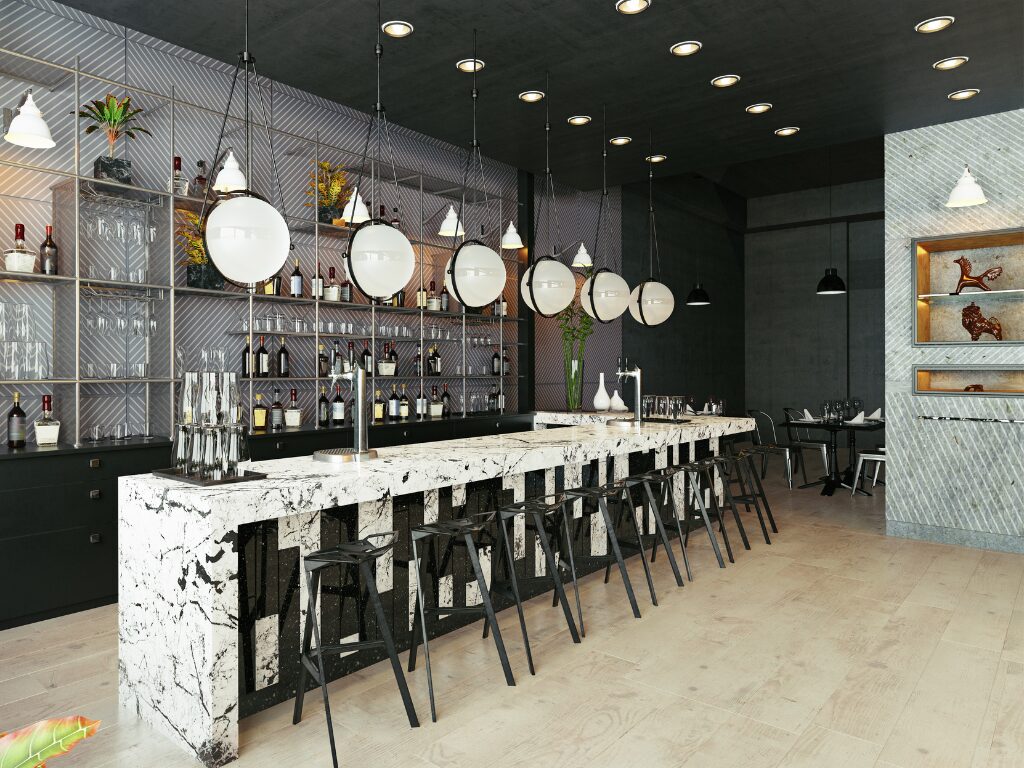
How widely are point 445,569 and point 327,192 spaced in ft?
11.5

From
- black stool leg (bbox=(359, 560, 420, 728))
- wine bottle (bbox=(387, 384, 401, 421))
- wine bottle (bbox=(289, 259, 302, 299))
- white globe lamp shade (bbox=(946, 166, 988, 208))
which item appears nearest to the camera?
black stool leg (bbox=(359, 560, 420, 728))

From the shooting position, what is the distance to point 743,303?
1234 centimetres

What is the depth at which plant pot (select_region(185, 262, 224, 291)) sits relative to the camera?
4734mm

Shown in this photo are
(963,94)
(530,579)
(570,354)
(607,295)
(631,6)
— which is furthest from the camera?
(570,354)

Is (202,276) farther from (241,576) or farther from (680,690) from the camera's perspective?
(680,690)

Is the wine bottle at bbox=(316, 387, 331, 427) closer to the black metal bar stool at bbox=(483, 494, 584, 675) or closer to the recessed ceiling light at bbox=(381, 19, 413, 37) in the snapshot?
the black metal bar stool at bbox=(483, 494, 584, 675)

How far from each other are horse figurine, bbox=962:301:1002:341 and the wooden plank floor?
2191mm

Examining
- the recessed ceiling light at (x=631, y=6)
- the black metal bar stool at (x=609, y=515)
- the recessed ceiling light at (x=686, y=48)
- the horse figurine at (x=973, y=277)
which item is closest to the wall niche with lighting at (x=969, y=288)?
the horse figurine at (x=973, y=277)

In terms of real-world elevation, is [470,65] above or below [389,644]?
above

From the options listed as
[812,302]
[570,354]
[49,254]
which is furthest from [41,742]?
[812,302]

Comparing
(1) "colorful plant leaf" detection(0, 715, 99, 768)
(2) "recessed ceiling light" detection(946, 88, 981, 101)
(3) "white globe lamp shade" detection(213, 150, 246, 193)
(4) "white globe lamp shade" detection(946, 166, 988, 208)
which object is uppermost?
(2) "recessed ceiling light" detection(946, 88, 981, 101)

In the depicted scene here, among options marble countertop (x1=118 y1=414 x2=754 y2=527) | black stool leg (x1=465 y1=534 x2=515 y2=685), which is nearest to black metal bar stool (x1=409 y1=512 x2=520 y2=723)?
black stool leg (x1=465 y1=534 x2=515 y2=685)

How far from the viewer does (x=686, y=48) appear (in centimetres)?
425

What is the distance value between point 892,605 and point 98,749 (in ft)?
13.1
